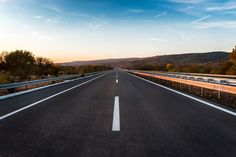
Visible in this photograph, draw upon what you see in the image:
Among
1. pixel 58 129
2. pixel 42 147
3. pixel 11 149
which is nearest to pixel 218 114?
pixel 58 129

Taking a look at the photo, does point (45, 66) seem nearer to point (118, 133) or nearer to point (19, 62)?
point (19, 62)

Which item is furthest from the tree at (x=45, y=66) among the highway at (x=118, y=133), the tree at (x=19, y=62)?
the highway at (x=118, y=133)

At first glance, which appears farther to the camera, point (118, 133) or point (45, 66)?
point (45, 66)

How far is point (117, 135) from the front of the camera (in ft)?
13.2

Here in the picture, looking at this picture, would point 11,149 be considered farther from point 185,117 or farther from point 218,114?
point 218,114

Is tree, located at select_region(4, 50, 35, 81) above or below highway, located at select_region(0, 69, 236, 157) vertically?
above

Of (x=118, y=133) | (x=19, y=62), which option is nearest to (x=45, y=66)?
(x=19, y=62)

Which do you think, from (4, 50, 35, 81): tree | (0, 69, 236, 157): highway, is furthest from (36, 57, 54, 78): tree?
(0, 69, 236, 157): highway

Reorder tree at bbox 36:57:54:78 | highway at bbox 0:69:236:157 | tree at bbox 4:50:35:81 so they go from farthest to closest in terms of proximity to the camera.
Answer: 1. tree at bbox 36:57:54:78
2. tree at bbox 4:50:35:81
3. highway at bbox 0:69:236:157

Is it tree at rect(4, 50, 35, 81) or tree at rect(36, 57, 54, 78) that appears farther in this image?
tree at rect(36, 57, 54, 78)

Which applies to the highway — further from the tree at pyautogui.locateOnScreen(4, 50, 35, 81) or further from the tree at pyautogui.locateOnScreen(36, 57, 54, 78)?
the tree at pyautogui.locateOnScreen(36, 57, 54, 78)

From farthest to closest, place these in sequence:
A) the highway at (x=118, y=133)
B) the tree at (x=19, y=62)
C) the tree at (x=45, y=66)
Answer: the tree at (x=45, y=66) → the tree at (x=19, y=62) → the highway at (x=118, y=133)

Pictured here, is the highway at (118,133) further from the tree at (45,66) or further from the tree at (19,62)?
the tree at (45,66)

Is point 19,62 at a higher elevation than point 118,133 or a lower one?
higher
